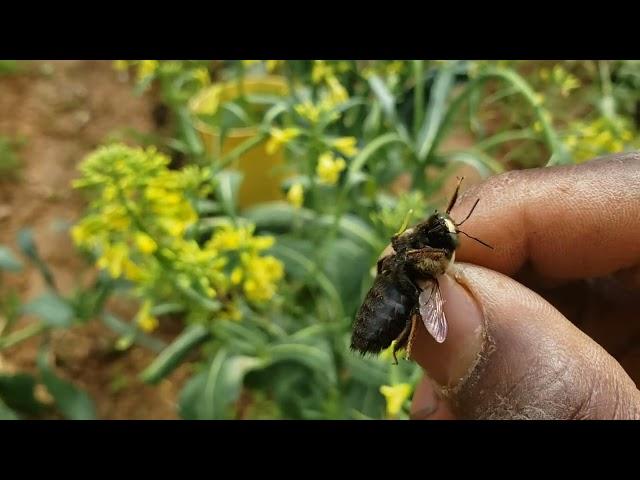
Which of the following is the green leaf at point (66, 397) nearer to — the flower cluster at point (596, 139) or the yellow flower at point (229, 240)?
the yellow flower at point (229, 240)

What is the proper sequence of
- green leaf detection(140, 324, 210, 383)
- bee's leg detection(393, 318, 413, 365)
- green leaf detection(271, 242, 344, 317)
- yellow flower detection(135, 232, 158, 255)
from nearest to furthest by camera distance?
bee's leg detection(393, 318, 413, 365), yellow flower detection(135, 232, 158, 255), green leaf detection(271, 242, 344, 317), green leaf detection(140, 324, 210, 383)

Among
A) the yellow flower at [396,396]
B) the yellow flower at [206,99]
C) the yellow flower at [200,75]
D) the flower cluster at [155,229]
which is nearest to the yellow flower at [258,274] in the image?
the flower cluster at [155,229]

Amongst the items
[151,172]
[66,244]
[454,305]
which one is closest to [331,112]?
[151,172]

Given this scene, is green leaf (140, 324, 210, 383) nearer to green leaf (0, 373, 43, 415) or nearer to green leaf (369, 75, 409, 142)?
green leaf (0, 373, 43, 415)

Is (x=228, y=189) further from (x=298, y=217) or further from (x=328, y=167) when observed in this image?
(x=328, y=167)

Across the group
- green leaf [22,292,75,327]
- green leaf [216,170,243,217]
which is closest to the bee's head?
green leaf [216,170,243,217]

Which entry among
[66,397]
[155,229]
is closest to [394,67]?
[155,229]
